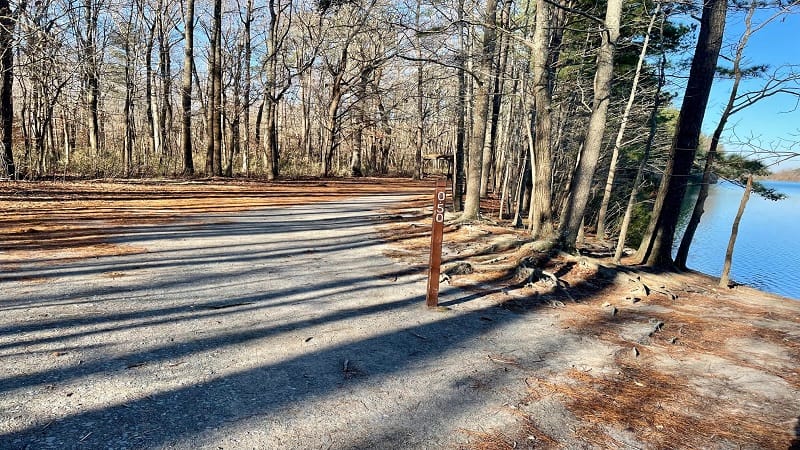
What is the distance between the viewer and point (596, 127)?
6812 millimetres

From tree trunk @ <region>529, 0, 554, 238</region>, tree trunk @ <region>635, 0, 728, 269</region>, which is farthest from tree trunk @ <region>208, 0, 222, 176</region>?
tree trunk @ <region>635, 0, 728, 269</region>

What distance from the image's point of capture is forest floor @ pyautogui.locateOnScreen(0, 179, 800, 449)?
2.42m

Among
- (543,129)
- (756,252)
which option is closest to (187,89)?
(543,129)

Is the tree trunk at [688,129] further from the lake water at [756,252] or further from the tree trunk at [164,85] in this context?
the tree trunk at [164,85]

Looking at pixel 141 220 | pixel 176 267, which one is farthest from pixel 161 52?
pixel 176 267

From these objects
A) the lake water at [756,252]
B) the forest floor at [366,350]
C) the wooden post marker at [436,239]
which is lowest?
the lake water at [756,252]

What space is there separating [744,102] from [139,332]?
11268mm

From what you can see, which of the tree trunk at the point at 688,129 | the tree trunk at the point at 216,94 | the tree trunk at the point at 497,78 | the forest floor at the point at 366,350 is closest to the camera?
the forest floor at the point at 366,350

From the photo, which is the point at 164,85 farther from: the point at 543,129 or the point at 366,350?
the point at 366,350

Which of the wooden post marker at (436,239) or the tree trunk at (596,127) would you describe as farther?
the tree trunk at (596,127)

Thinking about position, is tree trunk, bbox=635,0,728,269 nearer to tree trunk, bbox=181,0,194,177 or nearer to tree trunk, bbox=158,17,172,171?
tree trunk, bbox=181,0,194,177

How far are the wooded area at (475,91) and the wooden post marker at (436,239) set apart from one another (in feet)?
10.7

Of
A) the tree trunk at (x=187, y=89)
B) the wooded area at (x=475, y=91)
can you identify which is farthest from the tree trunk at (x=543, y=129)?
the tree trunk at (x=187, y=89)

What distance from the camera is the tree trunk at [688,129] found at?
7840mm
